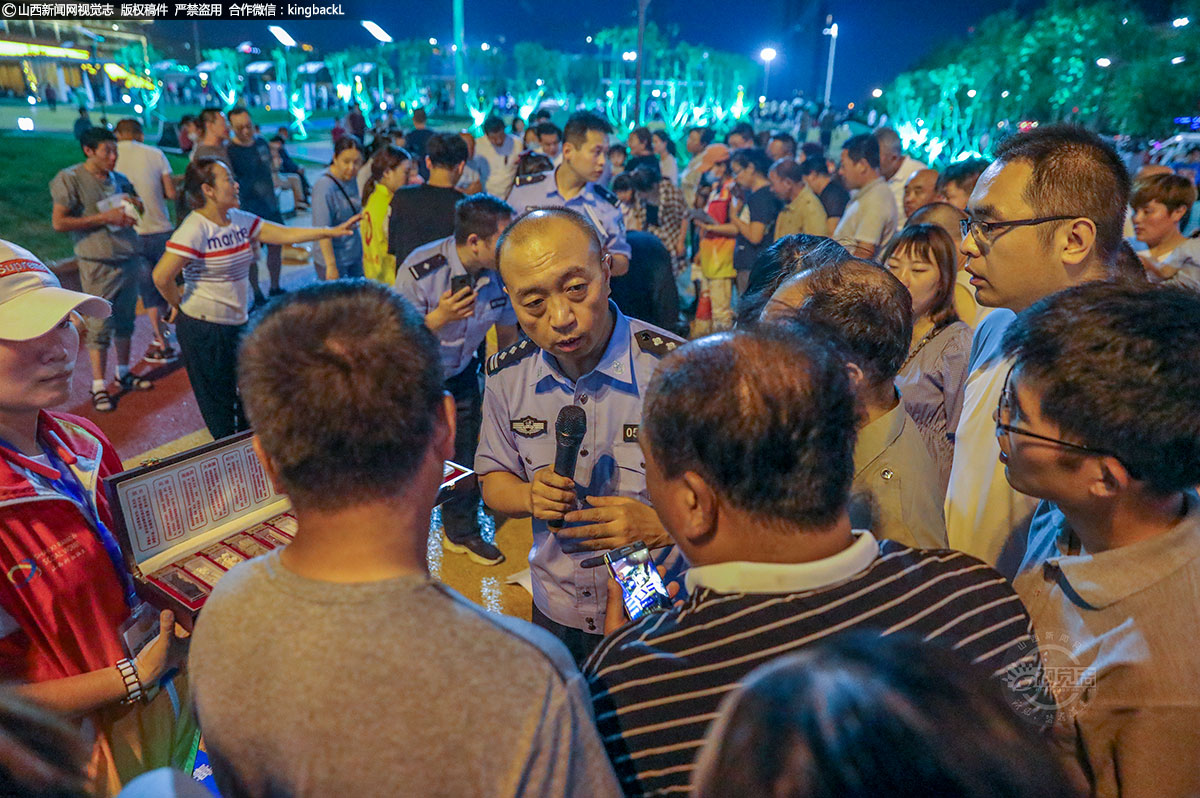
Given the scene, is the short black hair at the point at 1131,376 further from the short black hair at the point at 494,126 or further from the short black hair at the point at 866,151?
the short black hair at the point at 494,126

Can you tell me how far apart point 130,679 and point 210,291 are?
3623 millimetres

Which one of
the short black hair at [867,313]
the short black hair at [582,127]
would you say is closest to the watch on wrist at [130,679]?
the short black hair at [867,313]

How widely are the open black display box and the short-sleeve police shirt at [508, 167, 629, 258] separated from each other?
3648 millimetres

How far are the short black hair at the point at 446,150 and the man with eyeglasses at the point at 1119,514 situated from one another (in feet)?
16.4

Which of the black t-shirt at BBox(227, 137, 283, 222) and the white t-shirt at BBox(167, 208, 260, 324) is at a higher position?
the black t-shirt at BBox(227, 137, 283, 222)

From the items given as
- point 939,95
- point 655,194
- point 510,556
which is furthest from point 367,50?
point 510,556

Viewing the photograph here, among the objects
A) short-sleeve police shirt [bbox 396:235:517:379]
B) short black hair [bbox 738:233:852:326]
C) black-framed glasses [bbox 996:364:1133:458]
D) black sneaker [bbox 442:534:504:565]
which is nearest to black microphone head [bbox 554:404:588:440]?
short black hair [bbox 738:233:852:326]

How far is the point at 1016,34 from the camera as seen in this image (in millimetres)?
36438

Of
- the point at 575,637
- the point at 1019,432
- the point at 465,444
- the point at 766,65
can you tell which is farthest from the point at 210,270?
the point at 766,65

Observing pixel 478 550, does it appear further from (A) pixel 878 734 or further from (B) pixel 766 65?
(B) pixel 766 65

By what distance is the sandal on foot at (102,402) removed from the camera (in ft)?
20.5

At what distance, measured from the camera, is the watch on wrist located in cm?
173

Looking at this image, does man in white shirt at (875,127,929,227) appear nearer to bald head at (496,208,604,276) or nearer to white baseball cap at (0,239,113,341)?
bald head at (496,208,604,276)

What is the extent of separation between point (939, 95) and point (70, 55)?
43.0m
